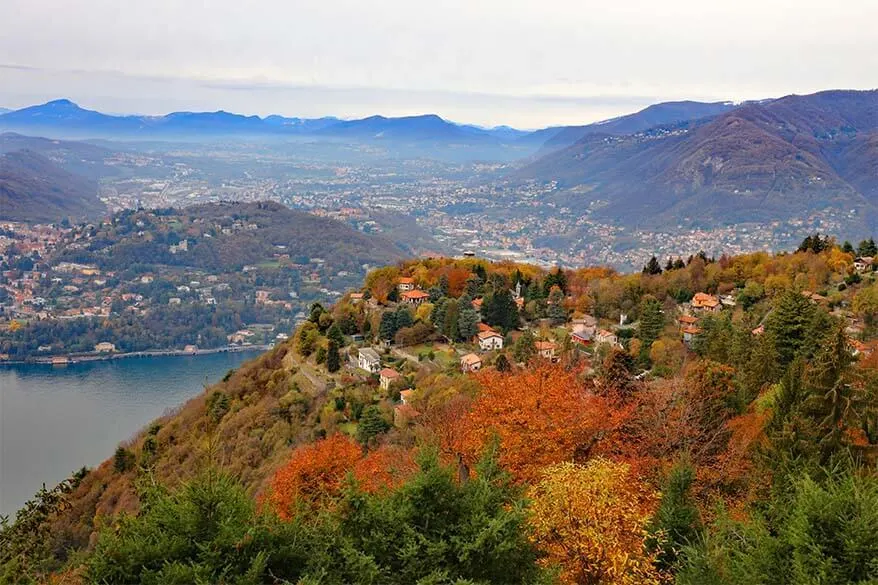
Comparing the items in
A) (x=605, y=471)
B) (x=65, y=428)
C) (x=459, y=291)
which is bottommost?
(x=65, y=428)

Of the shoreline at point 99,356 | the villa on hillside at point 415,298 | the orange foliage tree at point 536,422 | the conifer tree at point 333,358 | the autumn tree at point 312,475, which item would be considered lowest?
the shoreline at point 99,356

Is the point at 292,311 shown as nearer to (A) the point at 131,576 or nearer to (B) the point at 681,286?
(B) the point at 681,286

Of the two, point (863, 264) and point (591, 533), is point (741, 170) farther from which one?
point (591, 533)

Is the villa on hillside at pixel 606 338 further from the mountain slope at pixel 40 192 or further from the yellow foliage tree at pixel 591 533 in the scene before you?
the mountain slope at pixel 40 192

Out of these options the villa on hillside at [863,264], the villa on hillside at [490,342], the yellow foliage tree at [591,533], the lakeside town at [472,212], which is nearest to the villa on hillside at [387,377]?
the villa on hillside at [490,342]

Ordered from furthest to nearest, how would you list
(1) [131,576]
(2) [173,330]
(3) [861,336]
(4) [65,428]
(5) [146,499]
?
(2) [173,330]
(4) [65,428]
(3) [861,336]
(5) [146,499]
(1) [131,576]

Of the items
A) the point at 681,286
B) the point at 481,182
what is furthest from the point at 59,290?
the point at 481,182

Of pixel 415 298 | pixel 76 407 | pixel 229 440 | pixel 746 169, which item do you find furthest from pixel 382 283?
pixel 746 169
